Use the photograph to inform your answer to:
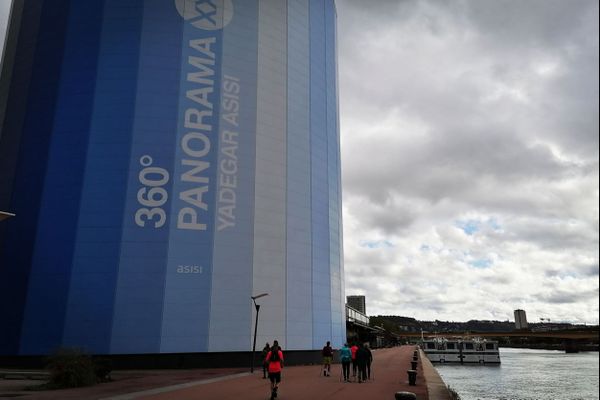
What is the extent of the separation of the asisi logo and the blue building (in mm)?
122

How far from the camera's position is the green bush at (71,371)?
18828 mm

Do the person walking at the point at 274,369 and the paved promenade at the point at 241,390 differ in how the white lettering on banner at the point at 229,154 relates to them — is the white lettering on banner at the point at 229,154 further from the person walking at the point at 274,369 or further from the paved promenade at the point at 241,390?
the person walking at the point at 274,369

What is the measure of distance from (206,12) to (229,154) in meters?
12.4

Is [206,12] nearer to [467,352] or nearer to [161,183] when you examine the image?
[161,183]

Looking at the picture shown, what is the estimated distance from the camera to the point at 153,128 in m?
33.8

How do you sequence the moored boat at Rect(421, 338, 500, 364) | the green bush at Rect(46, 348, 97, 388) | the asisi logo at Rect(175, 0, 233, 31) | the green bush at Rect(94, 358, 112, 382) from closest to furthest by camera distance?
the green bush at Rect(46, 348, 97, 388) → the green bush at Rect(94, 358, 112, 382) → the asisi logo at Rect(175, 0, 233, 31) → the moored boat at Rect(421, 338, 500, 364)

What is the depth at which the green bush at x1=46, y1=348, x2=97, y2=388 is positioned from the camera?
18.8m

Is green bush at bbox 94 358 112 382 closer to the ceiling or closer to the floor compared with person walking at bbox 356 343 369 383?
closer to the floor

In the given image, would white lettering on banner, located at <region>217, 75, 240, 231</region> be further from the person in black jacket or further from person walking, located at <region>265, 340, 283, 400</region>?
person walking, located at <region>265, 340, 283, 400</region>

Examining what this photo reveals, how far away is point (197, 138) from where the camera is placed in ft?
113

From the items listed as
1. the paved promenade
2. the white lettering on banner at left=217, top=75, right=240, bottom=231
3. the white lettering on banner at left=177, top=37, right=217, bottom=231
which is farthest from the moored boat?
the paved promenade

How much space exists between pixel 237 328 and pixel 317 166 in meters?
15.9

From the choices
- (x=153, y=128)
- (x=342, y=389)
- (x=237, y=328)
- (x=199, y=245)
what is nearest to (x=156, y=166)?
(x=153, y=128)

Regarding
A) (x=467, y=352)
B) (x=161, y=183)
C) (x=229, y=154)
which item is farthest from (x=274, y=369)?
(x=467, y=352)
